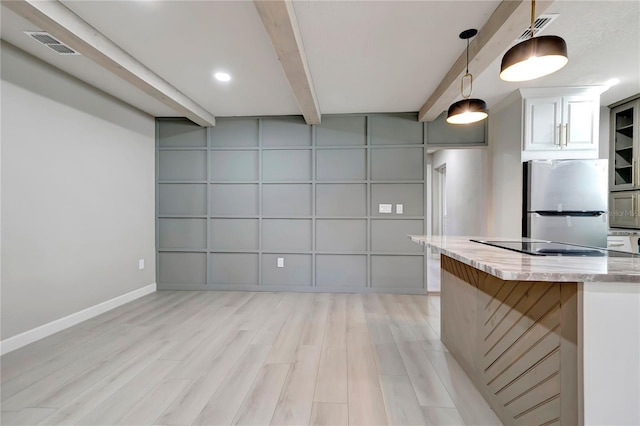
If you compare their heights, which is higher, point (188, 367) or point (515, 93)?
point (515, 93)

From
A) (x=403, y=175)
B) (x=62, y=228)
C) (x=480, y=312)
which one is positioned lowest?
(x=480, y=312)

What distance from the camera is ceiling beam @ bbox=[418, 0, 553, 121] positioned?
5.77 ft

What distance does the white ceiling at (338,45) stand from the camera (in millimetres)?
1951

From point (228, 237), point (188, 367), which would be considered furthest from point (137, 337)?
point (228, 237)

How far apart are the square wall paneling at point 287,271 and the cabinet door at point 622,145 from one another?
4.14m

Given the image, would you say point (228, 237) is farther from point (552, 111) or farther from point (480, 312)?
point (552, 111)

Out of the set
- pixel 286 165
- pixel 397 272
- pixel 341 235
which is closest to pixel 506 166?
pixel 397 272

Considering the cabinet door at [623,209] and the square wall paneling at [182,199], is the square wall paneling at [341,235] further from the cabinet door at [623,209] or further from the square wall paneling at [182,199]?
the cabinet door at [623,209]

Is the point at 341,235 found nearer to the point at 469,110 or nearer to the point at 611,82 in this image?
the point at 469,110

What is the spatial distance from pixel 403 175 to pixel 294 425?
11.1 feet

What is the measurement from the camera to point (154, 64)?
106 inches

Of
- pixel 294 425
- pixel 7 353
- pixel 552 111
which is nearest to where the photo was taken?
pixel 294 425

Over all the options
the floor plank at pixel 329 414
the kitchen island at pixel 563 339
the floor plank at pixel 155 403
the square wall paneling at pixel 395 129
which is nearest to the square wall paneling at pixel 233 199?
the square wall paneling at pixel 395 129

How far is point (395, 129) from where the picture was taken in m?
4.10
